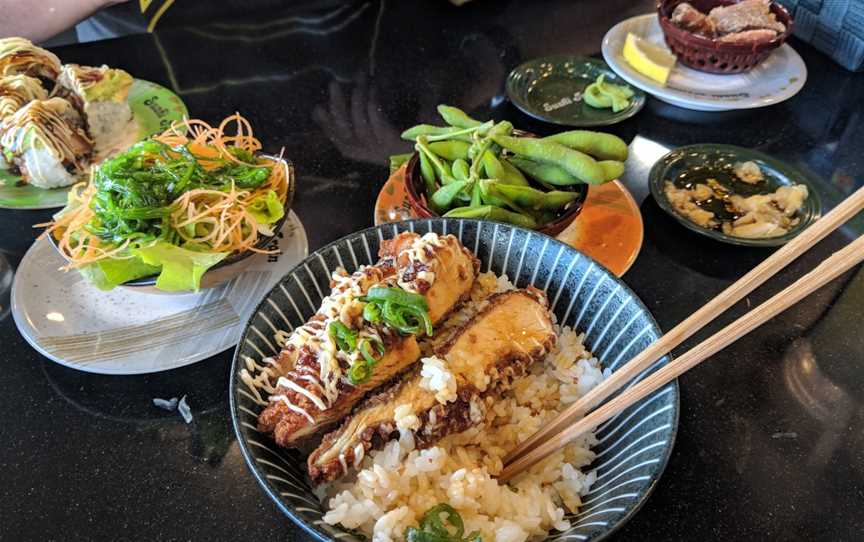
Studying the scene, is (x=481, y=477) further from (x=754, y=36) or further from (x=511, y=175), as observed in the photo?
(x=754, y=36)

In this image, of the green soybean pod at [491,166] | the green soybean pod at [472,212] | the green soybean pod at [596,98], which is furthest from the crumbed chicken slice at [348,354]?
the green soybean pod at [596,98]

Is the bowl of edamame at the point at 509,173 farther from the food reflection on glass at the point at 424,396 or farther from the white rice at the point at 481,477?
→ the white rice at the point at 481,477

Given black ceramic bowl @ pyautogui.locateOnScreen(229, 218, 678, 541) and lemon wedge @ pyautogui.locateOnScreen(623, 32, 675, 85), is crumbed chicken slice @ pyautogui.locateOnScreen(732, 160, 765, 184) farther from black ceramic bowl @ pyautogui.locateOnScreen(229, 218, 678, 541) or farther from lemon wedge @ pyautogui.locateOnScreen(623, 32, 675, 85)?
black ceramic bowl @ pyautogui.locateOnScreen(229, 218, 678, 541)

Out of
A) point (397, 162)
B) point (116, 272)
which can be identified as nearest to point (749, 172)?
point (397, 162)

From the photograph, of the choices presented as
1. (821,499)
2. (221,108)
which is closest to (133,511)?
(821,499)

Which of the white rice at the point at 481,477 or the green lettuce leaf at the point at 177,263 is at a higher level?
the green lettuce leaf at the point at 177,263

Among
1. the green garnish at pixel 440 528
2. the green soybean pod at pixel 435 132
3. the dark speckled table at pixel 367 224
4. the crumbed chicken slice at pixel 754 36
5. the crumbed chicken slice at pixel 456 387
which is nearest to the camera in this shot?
the green garnish at pixel 440 528

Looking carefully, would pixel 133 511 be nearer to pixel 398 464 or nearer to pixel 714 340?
pixel 398 464
